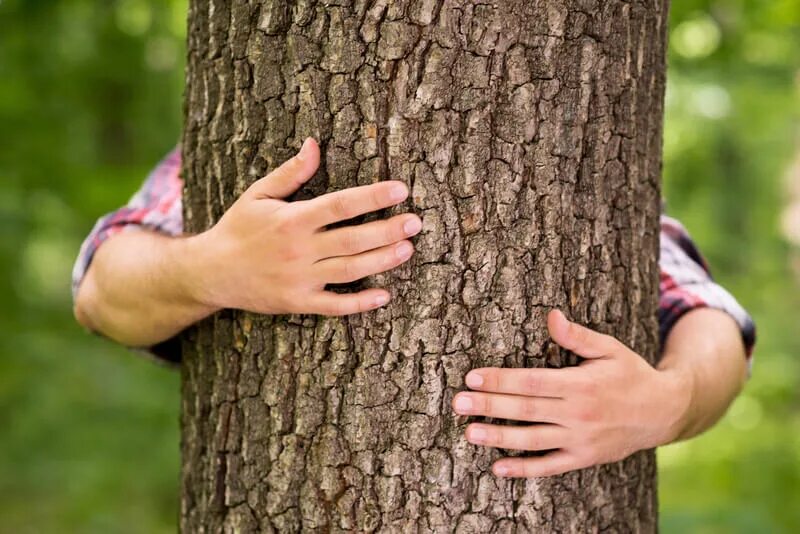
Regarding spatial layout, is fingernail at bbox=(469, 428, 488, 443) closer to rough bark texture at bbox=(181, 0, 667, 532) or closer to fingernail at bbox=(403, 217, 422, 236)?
rough bark texture at bbox=(181, 0, 667, 532)

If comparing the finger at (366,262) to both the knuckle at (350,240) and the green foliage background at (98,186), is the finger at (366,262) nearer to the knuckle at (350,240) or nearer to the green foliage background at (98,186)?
the knuckle at (350,240)

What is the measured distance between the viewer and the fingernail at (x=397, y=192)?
1.36 metres

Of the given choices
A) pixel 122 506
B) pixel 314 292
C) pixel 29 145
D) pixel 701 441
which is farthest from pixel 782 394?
pixel 314 292

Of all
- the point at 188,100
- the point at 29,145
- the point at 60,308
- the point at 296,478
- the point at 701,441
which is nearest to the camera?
the point at 296,478

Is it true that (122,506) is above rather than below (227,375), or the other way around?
below

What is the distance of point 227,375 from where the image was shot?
161 centimetres

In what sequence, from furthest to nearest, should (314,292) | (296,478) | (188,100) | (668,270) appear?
(668,270)
(188,100)
(296,478)
(314,292)

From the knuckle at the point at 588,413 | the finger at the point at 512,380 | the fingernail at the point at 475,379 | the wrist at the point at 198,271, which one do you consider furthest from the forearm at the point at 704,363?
the wrist at the point at 198,271

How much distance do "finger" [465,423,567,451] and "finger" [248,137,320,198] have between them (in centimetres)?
53

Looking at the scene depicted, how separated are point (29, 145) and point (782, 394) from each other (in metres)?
6.37

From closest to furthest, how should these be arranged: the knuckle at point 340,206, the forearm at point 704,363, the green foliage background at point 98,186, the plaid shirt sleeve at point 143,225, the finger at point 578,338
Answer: the knuckle at point 340,206 < the finger at point 578,338 < the forearm at point 704,363 < the plaid shirt sleeve at point 143,225 < the green foliage background at point 98,186

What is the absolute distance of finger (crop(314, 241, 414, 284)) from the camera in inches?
54.3

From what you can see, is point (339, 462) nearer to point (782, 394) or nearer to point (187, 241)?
point (187, 241)

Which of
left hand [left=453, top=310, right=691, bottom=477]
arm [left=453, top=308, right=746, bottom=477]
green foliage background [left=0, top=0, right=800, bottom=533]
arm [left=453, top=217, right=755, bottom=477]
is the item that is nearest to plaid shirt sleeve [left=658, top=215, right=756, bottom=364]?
arm [left=453, top=217, right=755, bottom=477]
